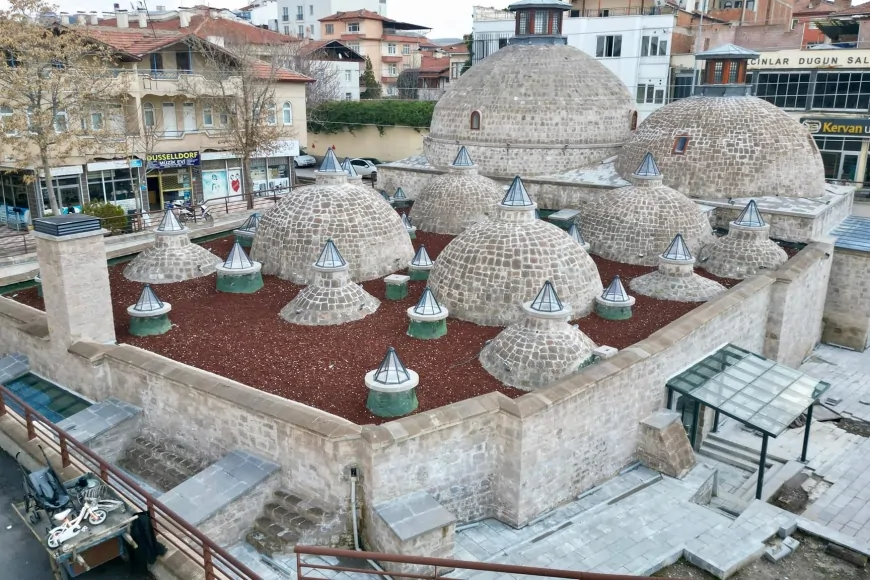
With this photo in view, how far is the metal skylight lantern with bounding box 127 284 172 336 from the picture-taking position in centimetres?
1769

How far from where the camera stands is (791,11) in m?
57.8

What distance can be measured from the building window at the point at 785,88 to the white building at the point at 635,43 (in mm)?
5876

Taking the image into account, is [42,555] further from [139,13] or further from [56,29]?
[139,13]

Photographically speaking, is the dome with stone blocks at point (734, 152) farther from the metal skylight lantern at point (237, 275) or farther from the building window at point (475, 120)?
the metal skylight lantern at point (237, 275)

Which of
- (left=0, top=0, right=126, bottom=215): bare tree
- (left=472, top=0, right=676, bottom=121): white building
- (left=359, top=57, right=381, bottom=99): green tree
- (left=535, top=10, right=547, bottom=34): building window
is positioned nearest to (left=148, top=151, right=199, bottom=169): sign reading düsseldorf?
(left=0, top=0, right=126, bottom=215): bare tree

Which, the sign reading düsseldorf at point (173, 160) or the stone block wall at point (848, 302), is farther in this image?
the sign reading düsseldorf at point (173, 160)

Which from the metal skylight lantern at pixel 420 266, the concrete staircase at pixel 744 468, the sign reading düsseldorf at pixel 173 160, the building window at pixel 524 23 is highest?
the building window at pixel 524 23

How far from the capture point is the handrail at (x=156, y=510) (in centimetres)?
891

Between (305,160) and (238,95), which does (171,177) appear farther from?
(305,160)

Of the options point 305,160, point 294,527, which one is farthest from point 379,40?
point 294,527

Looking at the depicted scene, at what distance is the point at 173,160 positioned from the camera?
3556 cm

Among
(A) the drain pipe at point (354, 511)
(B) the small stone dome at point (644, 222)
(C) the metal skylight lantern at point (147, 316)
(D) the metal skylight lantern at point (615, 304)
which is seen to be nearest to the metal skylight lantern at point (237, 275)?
(C) the metal skylight lantern at point (147, 316)

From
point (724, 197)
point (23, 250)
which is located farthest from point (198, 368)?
point (724, 197)

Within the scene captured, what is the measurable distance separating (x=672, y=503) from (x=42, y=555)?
12.0m
